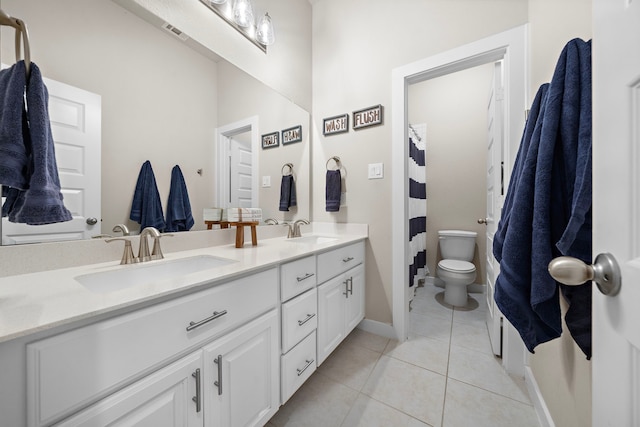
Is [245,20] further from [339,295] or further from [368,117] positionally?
[339,295]

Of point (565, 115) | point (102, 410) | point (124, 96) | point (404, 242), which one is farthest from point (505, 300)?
point (124, 96)

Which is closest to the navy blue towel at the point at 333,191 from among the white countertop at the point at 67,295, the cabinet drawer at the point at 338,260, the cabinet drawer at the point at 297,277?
the cabinet drawer at the point at 338,260

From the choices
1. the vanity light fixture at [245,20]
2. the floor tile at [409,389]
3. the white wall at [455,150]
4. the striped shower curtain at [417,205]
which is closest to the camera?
the floor tile at [409,389]

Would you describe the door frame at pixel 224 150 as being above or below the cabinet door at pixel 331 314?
above

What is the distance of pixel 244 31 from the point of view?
155 cm

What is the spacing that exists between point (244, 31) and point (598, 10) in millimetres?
1680

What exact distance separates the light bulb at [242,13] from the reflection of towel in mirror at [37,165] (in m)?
1.15

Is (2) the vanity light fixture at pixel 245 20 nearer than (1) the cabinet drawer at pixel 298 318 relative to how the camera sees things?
No

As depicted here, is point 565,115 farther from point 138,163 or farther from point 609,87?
point 138,163

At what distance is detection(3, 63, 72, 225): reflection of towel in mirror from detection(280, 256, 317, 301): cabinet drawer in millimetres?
739

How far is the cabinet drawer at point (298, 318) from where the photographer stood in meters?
1.07

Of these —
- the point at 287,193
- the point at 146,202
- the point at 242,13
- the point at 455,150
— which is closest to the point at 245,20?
the point at 242,13

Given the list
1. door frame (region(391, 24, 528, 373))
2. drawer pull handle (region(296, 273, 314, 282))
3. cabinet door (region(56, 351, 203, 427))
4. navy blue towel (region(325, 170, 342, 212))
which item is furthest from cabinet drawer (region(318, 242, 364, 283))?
cabinet door (region(56, 351, 203, 427))

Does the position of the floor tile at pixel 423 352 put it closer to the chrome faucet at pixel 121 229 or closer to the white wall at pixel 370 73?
the white wall at pixel 370 73
